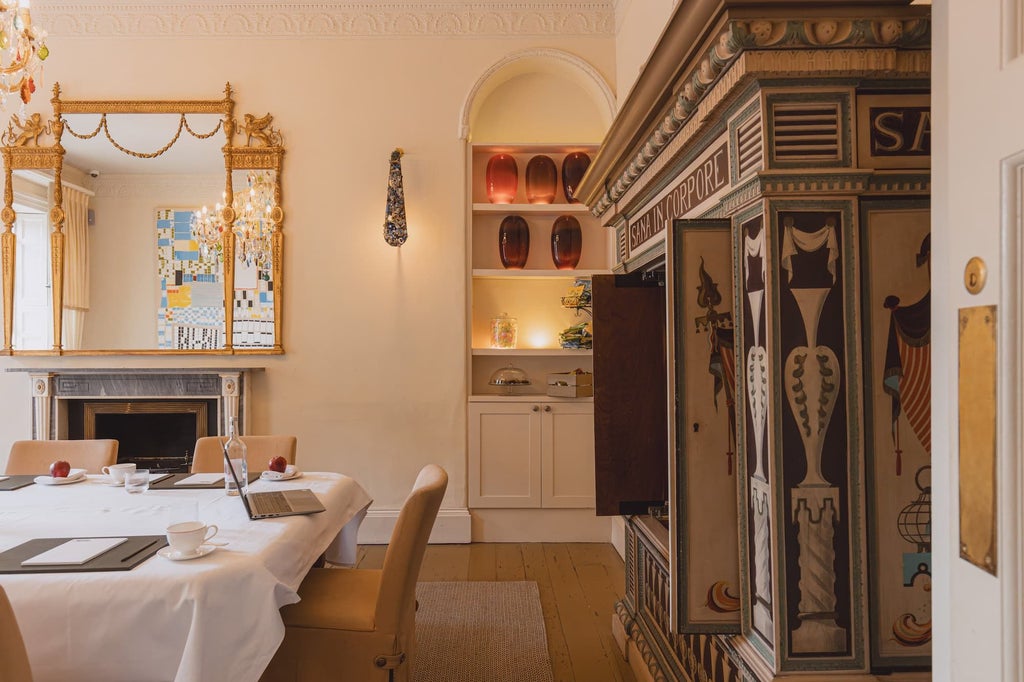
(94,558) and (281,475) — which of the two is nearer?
(94,558)

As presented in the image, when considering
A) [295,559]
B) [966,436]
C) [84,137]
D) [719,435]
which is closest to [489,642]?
[295,559]

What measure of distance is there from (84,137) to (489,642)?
13.5 ft

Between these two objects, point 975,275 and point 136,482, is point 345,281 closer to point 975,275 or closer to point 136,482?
point 136,482

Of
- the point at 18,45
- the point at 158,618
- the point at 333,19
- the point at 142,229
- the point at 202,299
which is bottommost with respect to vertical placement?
the point at 158,618

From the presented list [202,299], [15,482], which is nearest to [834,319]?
[15,482]

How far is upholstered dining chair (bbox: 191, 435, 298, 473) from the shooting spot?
3.15 m

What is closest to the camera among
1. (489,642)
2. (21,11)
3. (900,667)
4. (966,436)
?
(966,436)

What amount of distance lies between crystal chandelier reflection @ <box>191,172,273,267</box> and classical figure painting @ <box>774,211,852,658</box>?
3778 mm

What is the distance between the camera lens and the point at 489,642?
289cm

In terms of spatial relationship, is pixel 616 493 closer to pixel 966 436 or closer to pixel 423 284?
pixel 966 436

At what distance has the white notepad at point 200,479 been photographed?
2.68m

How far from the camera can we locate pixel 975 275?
0.75m

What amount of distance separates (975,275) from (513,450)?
379 cm

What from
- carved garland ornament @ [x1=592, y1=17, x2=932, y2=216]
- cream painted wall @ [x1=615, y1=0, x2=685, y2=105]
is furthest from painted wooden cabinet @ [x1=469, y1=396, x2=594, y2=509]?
carved garland ornament @ [x1=592, y1=17, x2=932, y2=216]
